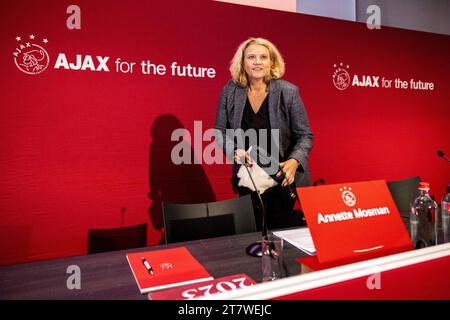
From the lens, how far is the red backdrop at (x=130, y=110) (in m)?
2.19

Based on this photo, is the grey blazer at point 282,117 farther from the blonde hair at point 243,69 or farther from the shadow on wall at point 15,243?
the shadow on wall at point 15,243

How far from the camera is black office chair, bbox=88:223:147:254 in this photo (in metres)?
2.39

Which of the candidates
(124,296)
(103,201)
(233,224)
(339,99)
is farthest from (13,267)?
(339,99)

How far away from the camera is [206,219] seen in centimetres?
162

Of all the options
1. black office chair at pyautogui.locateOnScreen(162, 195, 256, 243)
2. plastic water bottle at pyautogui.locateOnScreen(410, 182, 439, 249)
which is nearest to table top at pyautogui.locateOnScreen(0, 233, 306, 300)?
black office chair at pyautogui.locateOnScreen(162, 195, 256, 243)

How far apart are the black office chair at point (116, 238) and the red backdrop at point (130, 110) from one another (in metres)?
0.05

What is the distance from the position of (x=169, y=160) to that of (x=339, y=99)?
1.84 metres

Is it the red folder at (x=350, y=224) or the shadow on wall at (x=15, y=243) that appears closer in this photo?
the red folder at (x=350, y=224)

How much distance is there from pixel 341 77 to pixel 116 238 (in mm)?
2614

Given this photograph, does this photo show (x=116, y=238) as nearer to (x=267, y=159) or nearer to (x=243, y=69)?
(x=267, y=159)

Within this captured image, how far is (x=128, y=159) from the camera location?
8.11 ft

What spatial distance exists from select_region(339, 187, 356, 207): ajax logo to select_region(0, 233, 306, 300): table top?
10.4 inches

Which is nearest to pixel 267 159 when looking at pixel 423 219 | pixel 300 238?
pixel 300 238

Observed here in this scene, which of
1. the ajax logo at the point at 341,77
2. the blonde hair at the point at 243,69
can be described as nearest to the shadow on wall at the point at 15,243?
the blonde hair at the point at 243,69
